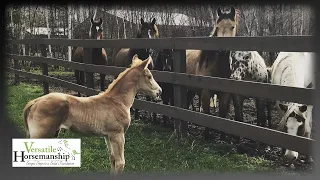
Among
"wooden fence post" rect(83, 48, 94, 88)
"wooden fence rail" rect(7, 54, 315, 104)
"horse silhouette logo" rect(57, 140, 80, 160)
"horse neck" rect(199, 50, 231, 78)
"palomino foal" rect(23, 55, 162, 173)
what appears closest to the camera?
"wooden fence rail" rect(7, 54, 315, 104)

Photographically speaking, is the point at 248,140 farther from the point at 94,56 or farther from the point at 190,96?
the point at 94,56

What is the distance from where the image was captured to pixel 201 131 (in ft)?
12.7

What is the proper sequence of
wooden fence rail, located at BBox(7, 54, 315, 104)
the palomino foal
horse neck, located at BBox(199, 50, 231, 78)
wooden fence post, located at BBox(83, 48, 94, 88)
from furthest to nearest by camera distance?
wooden fence post, located at BBox(83, 48, 94, 88)
horse neck, located at BBox(199, 50, 231, 78)
the palomino foal
wooden fence rail, located at BBox(7, 54, 315, 104)

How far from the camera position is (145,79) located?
3.67 meters

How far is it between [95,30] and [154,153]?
1.25 metres

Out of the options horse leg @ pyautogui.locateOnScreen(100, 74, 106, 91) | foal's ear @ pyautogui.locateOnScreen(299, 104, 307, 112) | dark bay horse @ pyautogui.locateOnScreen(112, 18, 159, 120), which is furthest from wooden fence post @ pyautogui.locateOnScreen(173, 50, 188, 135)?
foal's ear @ pyautogui.locateOnScreen(299, 104, 307, 112)

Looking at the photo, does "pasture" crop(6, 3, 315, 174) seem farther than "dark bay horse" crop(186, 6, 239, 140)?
No

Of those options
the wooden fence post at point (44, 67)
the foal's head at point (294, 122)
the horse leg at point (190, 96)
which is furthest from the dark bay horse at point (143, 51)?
the foal's head at point (294, 122)

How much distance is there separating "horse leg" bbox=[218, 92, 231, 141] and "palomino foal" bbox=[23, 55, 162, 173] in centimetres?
56

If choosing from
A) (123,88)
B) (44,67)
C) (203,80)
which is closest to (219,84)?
(203,80)

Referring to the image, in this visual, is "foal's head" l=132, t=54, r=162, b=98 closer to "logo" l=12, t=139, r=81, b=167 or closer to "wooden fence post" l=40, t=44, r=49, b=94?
"logo" l=12, t=139, r=81, b=167

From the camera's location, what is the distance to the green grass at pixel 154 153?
370cm

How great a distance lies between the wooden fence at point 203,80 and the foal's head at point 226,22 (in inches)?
2.4

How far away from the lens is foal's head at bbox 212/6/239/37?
366cm
